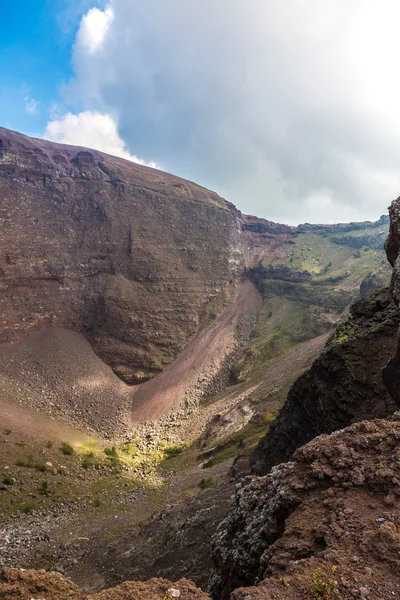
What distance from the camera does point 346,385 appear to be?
14.9 metres

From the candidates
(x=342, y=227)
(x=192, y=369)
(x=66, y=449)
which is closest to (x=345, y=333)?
(x=66, y=449)

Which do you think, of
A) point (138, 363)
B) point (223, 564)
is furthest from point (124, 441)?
point (223, 564)

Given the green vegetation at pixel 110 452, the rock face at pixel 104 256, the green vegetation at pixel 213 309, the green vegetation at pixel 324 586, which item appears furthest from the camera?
the green vegetation at pixel 213 309

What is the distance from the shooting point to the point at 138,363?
54.8 metres

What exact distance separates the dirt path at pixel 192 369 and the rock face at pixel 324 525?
40561 millimetres

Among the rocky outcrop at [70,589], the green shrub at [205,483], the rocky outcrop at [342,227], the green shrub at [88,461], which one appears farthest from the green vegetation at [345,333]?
the rocky outcrop at [342,227]

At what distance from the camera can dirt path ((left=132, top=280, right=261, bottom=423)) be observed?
49.3 metres

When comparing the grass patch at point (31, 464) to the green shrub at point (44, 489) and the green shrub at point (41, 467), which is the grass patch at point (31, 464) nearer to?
the green shrub at point (41, 467)

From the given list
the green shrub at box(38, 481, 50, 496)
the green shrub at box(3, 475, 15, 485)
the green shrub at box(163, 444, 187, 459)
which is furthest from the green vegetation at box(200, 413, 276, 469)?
the green shrub at box(3, 475, 15, 485)

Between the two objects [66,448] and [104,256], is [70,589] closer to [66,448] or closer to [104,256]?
[66,448]

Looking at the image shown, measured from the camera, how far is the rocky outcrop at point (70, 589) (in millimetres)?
5770

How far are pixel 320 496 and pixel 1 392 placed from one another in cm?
4128

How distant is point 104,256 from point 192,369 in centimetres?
2638

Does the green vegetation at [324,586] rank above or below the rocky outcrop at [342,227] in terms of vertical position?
below
